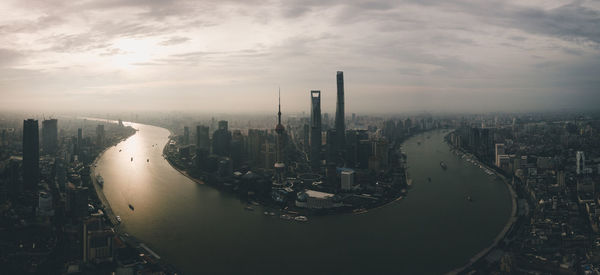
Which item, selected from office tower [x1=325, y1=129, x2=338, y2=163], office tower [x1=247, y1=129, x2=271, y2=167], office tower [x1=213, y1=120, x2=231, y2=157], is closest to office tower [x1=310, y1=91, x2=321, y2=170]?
office tower [x1=325, y1=129, x2=338, y2=163]

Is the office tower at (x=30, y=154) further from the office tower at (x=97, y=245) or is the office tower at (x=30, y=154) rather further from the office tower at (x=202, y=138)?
the office tower at (x=202, y=138)

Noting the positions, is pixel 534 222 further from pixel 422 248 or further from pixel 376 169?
pixel 376 169

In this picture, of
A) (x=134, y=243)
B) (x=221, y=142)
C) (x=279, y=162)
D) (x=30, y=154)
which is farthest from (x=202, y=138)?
(x=134, y=243)

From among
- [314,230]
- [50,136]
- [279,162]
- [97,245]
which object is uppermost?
[50,136]

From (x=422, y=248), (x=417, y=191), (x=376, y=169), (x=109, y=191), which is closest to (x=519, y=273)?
(x=422, y=248)

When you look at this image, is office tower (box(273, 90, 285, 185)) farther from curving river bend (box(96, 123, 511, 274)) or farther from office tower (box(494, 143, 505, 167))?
office tower (box(494, 143, 505, 167))

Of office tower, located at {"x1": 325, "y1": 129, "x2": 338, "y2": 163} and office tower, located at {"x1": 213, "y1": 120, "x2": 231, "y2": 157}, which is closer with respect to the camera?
office tower, located at {"x1": 325, "y1": 129, "x2": 338, "y2": 163}

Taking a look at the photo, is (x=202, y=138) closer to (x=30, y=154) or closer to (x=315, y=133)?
(x=315, y=133)
